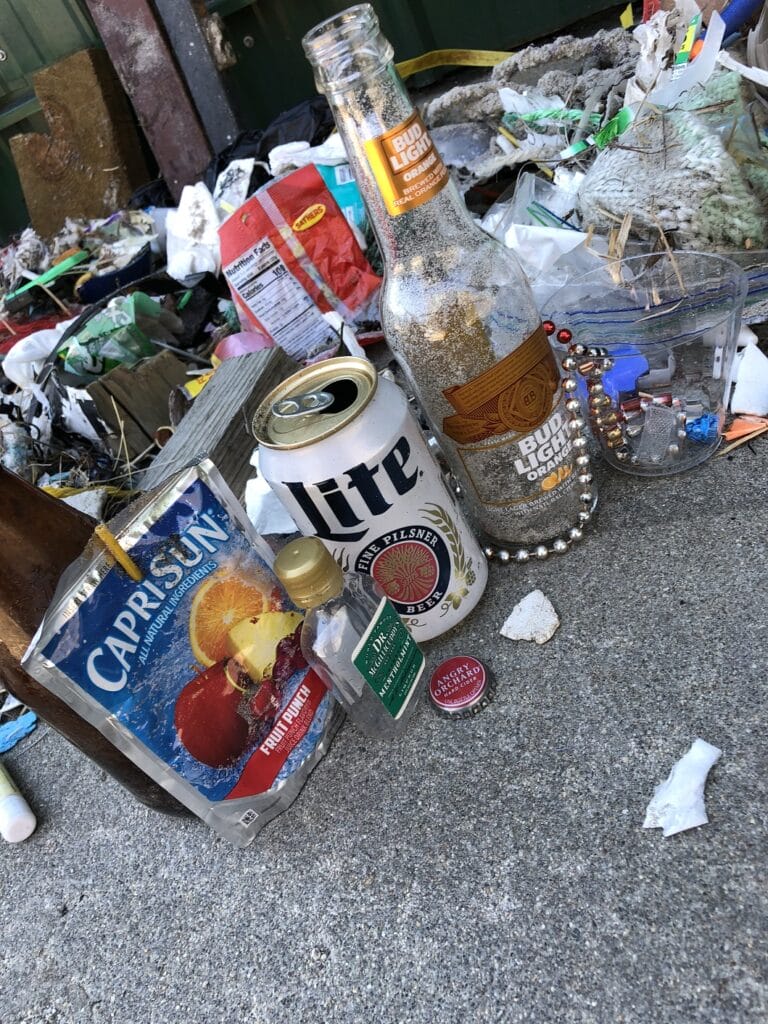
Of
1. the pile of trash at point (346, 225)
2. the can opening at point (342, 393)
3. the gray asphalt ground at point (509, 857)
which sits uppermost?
the can opening at point (342, 393)

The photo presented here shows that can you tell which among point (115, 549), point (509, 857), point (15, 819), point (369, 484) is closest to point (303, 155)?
point (369, 484)

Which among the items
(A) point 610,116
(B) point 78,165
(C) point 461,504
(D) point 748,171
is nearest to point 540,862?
(C) point 461,504

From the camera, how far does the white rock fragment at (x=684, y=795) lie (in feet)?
2.79

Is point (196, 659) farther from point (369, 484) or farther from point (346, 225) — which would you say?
point (346, 225)

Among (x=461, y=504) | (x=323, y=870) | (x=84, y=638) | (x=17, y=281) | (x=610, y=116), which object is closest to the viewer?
(x=84, y=638)

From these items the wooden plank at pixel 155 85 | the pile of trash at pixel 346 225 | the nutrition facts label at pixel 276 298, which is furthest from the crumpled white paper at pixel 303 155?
the wooden plank at pixel 155 85

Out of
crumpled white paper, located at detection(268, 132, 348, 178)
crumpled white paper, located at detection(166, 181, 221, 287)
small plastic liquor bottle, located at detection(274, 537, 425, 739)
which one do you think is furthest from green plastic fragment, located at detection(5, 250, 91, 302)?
small plastic liquor bottle, located at detection(274, 537, 425, 739)

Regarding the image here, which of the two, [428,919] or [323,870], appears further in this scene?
[323,870]

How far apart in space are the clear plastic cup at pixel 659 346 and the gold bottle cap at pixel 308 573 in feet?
1.98

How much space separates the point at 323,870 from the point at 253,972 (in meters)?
0.14

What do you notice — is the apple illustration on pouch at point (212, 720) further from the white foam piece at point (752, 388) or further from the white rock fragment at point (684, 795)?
the white foam piece at point (752, 388)

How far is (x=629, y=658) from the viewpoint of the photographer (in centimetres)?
104

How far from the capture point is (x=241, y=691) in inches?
40.4

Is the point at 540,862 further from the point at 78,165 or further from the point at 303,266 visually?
the point at 78,165
